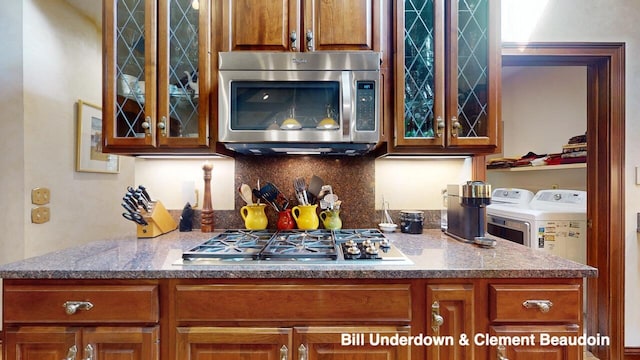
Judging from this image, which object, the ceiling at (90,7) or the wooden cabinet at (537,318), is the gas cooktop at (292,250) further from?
the ceiling at (90,7)

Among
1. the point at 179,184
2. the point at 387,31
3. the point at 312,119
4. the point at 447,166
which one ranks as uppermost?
the point at 387,31

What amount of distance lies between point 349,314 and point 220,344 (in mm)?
476

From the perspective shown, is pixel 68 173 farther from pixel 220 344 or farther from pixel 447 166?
pixel 447 166

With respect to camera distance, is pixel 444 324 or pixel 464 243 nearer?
pixel 444 324

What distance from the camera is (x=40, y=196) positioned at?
196cm

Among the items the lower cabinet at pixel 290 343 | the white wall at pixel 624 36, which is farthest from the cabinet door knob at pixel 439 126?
the white wall at pixel 624 36

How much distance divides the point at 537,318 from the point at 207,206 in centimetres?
159

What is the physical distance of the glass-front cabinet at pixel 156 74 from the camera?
1.36m

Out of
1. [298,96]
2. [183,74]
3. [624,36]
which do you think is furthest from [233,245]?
[624,36]

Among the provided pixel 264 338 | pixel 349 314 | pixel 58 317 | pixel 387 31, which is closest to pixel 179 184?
pixel 58 317

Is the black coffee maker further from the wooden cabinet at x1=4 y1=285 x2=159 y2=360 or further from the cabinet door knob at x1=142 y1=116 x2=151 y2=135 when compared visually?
the cabinet door knob at x1=142 y1=116 x2=151 y2=135

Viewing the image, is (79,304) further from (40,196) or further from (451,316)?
(40,196)

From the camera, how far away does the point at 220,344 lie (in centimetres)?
103

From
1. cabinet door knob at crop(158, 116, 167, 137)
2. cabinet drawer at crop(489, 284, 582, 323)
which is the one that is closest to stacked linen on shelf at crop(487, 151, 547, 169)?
cabinet drawer at crop(489, 284, 582, 323)
